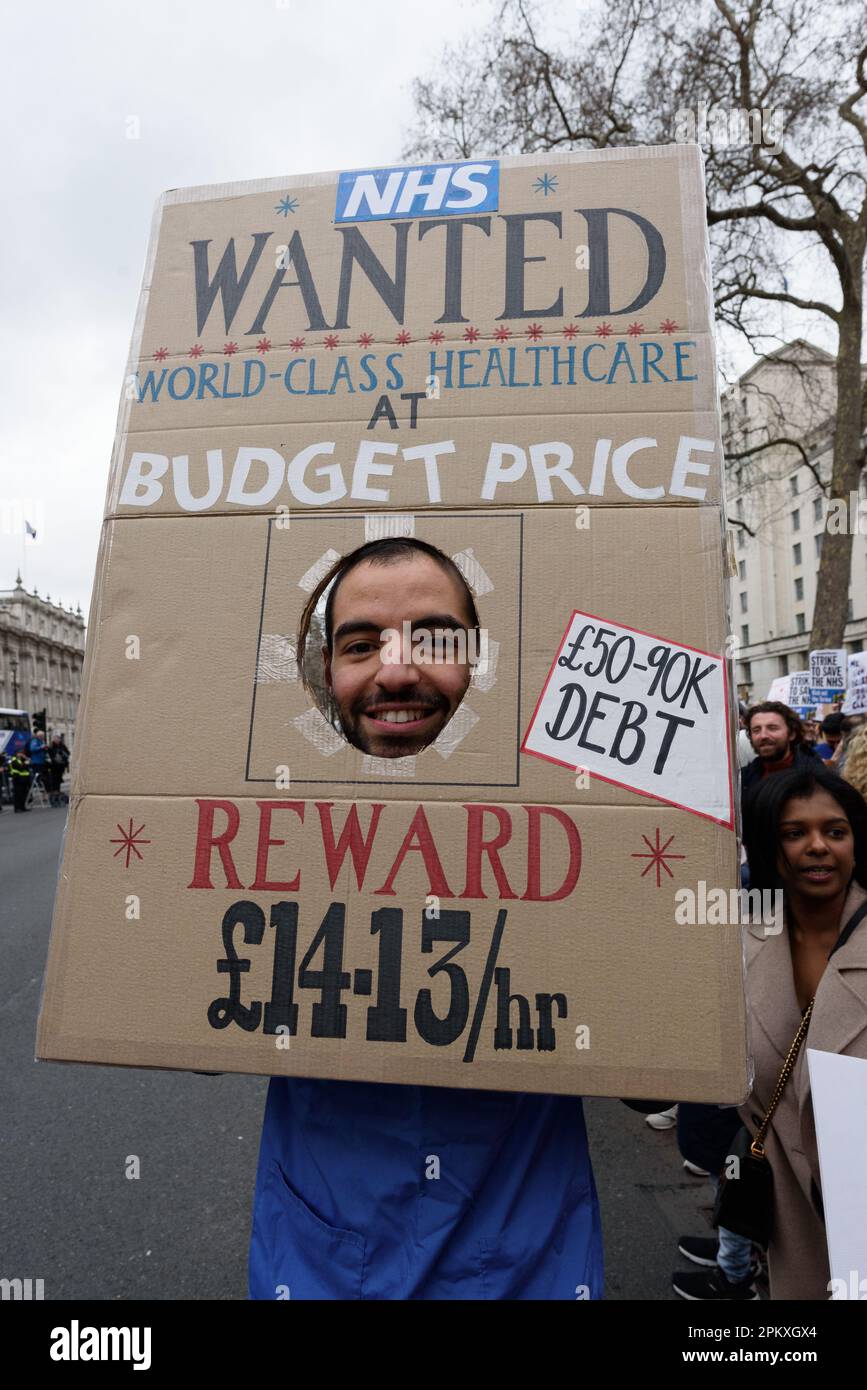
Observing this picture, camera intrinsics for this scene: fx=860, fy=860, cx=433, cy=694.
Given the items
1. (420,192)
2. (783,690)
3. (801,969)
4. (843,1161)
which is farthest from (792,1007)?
(783,690)

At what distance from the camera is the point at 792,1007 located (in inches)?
68.2

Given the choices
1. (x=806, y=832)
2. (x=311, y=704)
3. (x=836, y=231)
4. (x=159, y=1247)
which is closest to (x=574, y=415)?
(x=311, y=704)

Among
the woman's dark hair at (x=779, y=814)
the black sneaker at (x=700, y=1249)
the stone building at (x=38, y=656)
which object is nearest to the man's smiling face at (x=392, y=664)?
the woman's dark hair at (x=779, y=814)

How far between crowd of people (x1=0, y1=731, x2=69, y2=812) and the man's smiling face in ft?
61.1

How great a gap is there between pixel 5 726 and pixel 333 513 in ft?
91.6

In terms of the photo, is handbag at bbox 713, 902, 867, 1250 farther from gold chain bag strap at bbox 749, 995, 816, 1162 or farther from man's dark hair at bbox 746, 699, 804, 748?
man's dark hair at bbox 746, 699, 804, 748

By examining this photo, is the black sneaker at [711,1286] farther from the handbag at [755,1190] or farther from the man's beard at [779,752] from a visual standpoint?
the man's beard at [779,752]

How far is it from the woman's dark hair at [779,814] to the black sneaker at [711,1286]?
1.18 m

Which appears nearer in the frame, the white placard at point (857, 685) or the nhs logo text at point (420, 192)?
the nhs logo text at point (420, 192)

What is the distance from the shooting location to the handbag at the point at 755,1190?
162cm

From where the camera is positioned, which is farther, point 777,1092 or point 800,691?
point 800,691

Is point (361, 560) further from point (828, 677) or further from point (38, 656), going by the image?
point (38, 656)

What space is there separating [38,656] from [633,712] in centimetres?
7883

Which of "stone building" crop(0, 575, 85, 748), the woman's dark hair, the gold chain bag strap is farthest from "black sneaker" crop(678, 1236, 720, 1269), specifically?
"stone building" crop(0, 575, 85, 748)
